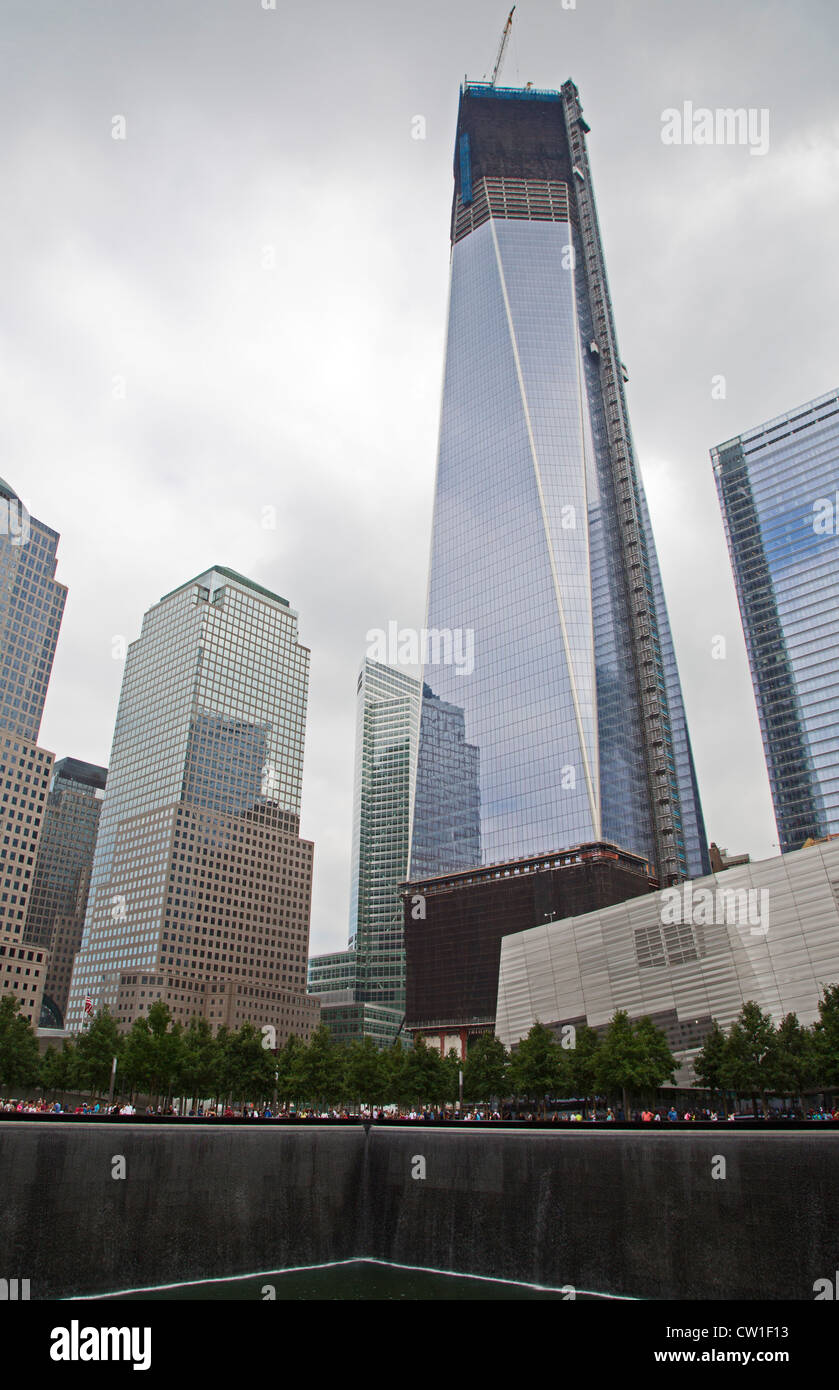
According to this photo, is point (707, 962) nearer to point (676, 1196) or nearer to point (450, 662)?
point (676, 1196)

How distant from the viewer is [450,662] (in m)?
170

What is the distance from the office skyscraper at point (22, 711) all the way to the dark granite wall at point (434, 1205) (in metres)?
132

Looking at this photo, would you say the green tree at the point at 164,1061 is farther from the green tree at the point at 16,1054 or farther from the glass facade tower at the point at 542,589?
the glass facade tower at the point at 542,589


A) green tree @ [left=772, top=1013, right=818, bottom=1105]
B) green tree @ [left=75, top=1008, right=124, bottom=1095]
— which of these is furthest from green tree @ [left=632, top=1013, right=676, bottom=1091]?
green tree @ [left=75, top=1008, right=124, bottom=1095]

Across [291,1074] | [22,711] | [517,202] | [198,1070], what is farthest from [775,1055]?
[517,202]

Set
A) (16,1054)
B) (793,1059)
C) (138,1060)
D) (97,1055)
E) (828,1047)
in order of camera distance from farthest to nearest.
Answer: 1. (16,1054)
2. (97,1055)
3. (138,1060)
4. (793,1059)
5. (828,1047)

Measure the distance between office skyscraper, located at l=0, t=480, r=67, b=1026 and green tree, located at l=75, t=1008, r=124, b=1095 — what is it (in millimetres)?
80468

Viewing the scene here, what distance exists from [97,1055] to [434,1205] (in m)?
52.3

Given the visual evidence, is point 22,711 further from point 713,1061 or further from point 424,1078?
point 713,1061

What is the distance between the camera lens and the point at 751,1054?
210 feet

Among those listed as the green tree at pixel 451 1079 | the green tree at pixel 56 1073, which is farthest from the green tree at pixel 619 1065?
the green tree at pixel 56 1073

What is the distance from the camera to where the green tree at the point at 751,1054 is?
205ft

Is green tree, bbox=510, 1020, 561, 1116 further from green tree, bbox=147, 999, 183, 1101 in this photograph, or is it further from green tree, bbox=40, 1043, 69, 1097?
green tree, bbox=40, 1043, 69, 1097
